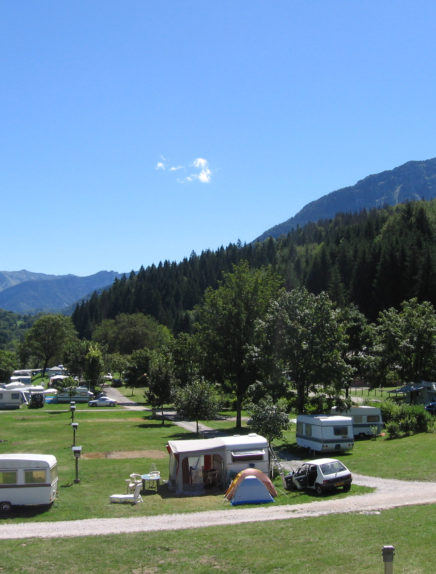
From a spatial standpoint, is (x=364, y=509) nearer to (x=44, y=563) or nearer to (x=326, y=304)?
(x=44, y=563)

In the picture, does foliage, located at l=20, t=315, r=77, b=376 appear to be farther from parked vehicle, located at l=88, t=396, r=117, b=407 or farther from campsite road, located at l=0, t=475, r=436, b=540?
campsite road, located at l=0, t=475, r=436, b=540

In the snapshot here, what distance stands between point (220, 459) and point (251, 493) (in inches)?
124

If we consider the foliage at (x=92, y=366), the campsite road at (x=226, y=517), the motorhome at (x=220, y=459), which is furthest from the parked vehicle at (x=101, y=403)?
the campsite road at (x=226, y=517)

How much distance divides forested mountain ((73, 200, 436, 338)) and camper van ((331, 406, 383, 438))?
53.1m

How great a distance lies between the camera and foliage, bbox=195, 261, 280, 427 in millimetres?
40688

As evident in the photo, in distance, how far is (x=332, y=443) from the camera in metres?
27.5

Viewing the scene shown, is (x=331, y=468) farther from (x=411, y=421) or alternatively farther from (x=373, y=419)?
(x=373, y=419)

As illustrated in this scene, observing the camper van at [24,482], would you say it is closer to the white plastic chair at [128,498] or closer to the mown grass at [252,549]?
the white plastic chair at [128,498]

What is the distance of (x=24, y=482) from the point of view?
1872 cm

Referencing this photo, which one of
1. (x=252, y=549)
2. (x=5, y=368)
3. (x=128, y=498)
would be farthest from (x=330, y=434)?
(x=5, y=368)

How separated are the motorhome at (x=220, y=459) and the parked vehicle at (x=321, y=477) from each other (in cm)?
145

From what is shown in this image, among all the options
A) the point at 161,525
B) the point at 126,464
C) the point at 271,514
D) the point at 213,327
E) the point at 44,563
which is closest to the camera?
the point at 44,563

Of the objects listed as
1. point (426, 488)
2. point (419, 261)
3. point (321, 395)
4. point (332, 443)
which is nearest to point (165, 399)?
point (321, 395)

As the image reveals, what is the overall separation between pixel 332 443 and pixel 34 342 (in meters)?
78.6
